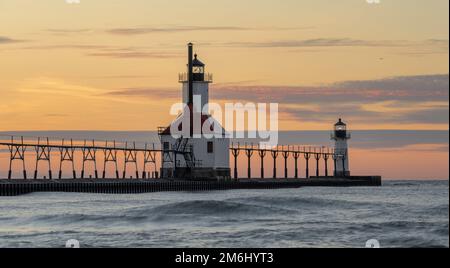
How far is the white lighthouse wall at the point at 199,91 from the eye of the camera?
91062 millimetres

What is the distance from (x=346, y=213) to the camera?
140 ft

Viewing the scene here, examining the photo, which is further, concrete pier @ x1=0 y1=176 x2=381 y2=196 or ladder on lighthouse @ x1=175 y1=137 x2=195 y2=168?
ladder on lighthouse @ x1=175 y1=137 x2=195 y2=168

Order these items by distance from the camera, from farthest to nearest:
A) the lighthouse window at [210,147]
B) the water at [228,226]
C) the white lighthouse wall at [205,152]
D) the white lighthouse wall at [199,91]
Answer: the white lighthouse wall at [199,91], the lighthouse window at [210,147], the white lighthouse wall at [205,152], the water at [228,226]

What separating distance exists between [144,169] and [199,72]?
10980mm

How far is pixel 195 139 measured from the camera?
90125 millimetres

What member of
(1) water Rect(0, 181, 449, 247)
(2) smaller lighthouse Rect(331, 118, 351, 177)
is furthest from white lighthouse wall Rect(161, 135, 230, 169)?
(1) water Rect(0, 181, 449, 247)

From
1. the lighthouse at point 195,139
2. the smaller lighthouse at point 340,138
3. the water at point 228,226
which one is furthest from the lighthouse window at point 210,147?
the water at point 228,226

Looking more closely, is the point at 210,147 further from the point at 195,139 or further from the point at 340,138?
the point at 340,138

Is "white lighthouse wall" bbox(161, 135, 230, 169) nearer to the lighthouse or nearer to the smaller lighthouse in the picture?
the lighthouse

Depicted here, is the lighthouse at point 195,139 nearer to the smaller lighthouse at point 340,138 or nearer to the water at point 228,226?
the smaller lighthouse at point 340,138

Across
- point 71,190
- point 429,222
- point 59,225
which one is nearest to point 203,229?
point 59,225

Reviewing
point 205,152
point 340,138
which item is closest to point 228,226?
point 205,152

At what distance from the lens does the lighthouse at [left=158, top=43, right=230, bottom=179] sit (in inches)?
3538

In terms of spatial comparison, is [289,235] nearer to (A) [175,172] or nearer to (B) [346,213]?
(B) [346,213]
